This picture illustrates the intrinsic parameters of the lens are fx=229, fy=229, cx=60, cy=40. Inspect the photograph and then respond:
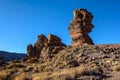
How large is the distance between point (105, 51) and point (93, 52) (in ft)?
6.47

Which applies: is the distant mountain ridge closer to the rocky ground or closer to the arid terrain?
the arid terrain

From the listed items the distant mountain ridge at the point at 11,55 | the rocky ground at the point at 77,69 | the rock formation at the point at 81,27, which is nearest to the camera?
the rocky ground at the point at 77,69

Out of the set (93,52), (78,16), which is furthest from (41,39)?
(93,52)

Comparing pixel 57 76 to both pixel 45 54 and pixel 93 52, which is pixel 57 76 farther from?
pixel 45 54

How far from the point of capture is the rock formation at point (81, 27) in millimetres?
52281

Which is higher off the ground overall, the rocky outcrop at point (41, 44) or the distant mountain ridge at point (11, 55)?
the distant mountain ridge at point (11, 55)

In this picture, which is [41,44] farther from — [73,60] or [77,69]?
[77,69]

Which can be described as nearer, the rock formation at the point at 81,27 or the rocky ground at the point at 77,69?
the rocky ground at the point at 77,69

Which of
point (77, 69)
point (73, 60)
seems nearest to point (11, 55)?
point (73, 60)

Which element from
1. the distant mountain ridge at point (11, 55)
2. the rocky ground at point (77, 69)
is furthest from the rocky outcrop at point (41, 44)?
the distant mountain ridge at point (11, 55)

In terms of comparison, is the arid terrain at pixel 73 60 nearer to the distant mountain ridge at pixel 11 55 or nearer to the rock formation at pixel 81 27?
the rock formation at pixel 81 27

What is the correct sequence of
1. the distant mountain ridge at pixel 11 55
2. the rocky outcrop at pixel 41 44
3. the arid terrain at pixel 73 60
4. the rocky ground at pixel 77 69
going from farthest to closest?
the distant mountain ridge at pixel 11 55 < the rocky outcrop at pixel 41 44 < the arid terrain at pixel 73 60 < the rocky ground at pixel 77 69

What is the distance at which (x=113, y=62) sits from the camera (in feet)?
93.1

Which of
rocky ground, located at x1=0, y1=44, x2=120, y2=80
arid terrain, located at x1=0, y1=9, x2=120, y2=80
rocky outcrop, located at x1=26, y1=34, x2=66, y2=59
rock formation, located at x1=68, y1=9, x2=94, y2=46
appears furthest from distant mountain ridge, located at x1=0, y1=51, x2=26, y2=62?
rocky ground, located at x1=0, y1=44, x2=120, y2=80
